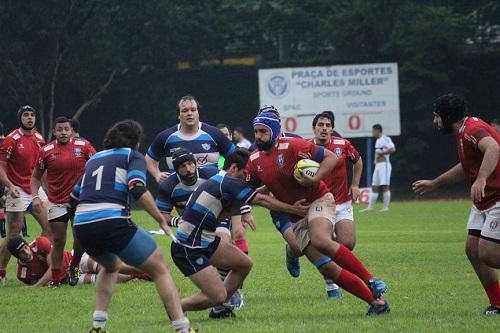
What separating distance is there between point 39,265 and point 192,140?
3.50 metres

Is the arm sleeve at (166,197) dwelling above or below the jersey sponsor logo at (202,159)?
below

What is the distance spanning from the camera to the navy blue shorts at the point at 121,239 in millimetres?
9438

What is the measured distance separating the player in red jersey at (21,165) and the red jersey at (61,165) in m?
0.81

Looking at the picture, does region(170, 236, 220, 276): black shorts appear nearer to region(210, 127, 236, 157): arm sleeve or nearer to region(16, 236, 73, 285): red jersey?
region(210, 127, 236, 157): arm sleeve

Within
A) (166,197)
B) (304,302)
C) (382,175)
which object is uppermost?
(166,197)

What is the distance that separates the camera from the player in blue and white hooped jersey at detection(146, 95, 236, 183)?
1321 cm

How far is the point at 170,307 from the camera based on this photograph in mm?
9422

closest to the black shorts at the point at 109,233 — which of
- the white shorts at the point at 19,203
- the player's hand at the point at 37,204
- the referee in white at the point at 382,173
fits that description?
the player's hand at the point at 37,204

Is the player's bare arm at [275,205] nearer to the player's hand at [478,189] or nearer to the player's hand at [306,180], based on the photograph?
the player's hand at [306,180]

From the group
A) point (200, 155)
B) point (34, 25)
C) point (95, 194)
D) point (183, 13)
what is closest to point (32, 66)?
point (34, 25)

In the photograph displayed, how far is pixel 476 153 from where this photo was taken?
35.5 feet

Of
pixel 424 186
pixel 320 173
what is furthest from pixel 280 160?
pixel 424 186

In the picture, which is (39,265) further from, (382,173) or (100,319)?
(382,173)

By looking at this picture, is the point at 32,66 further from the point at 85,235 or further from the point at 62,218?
the point at 85,235
